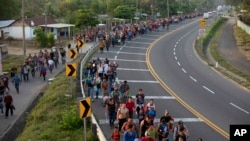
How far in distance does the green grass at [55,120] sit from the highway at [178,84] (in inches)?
43.9

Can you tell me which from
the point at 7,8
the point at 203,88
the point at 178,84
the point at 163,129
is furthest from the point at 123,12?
the point at 163,129

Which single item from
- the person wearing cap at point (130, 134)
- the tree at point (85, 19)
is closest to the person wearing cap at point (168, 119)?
the person wearing cap at point (130, 134)

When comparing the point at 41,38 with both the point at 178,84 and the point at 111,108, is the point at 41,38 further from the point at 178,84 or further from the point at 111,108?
the point at 111,108

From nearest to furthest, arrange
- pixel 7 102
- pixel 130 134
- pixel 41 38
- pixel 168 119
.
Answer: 1. pixel 130 134
2. pixel 168 119
3. pixel 7 102
4. pixel 41 38

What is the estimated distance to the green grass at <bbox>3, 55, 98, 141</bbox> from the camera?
55.0 feet

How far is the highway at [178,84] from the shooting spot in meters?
19.3

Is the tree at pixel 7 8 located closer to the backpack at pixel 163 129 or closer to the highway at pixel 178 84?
the highway at pixel 178 84

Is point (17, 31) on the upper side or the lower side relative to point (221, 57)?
upper

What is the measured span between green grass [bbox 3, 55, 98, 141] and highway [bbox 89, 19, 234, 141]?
3.66 feet

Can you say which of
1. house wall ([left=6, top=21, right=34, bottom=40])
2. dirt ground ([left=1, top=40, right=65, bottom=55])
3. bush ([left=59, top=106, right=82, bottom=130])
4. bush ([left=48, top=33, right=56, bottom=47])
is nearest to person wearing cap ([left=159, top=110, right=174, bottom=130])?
bush ([left=59, top=106, right=82, bottom=130])

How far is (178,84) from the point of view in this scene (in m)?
27.6

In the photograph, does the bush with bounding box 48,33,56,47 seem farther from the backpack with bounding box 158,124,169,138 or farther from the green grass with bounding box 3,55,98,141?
the backpack with bounding box 158,124,169,138

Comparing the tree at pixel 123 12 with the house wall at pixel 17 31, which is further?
the tree at pixel 123 12

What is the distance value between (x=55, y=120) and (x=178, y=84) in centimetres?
1099
